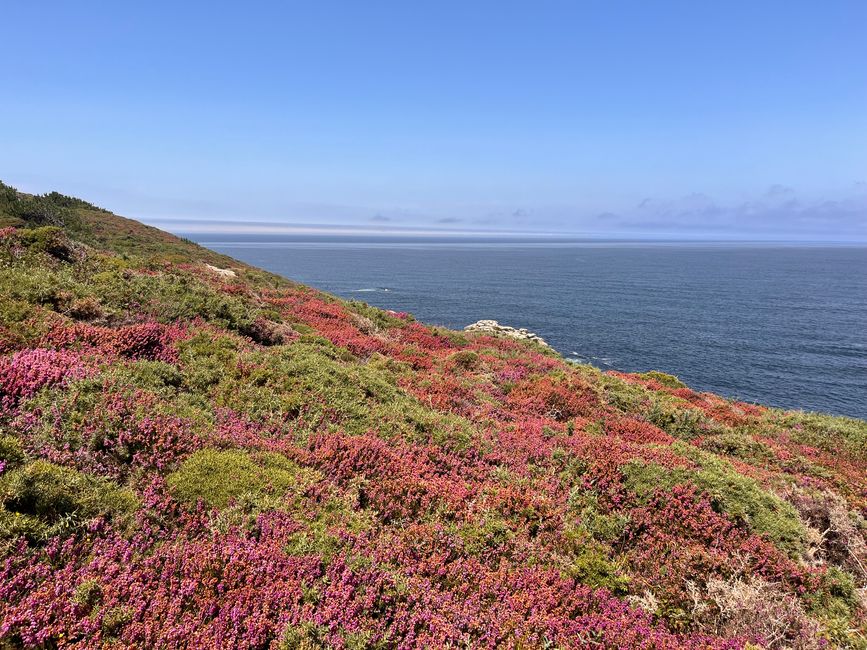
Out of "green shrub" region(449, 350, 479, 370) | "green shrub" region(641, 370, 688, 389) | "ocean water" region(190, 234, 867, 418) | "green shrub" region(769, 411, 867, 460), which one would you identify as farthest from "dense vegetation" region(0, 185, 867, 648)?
"ocean water" region(190, 234, 867, 418)

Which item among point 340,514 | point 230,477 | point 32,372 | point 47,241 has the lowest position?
point 340,514

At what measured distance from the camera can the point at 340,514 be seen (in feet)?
23.8

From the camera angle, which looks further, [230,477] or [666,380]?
[666,380]

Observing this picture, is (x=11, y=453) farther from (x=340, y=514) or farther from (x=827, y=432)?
(x=827, y=432)

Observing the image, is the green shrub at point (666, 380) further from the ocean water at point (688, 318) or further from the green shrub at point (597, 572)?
the green shrub at point (597, 572)

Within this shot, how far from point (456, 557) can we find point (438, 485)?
189 cm

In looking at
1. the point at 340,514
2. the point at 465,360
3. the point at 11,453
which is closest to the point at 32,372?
the point at 11,453

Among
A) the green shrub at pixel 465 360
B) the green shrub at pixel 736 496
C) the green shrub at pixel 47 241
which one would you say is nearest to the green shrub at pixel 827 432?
the green shrub at pixel 736 496

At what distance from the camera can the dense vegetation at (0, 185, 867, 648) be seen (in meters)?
5.16

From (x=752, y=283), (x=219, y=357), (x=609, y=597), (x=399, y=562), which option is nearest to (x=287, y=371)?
(x=219, y=357)

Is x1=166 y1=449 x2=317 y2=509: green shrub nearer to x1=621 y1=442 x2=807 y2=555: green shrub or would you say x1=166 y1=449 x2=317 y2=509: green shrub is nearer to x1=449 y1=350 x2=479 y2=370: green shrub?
x1=621 y1=442 x2=807 y2=555: green shrub

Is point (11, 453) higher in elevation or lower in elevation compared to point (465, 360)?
higher

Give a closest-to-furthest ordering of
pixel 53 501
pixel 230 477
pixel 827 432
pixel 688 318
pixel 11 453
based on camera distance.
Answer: pixel 53 501, pixel 11 453, pixel 230 477, pixel 827 432, pixel 688 318

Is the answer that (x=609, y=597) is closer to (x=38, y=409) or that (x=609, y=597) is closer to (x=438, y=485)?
(x=438, y=485)
